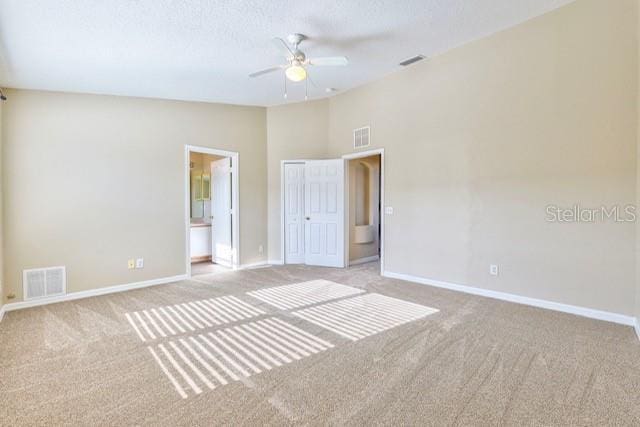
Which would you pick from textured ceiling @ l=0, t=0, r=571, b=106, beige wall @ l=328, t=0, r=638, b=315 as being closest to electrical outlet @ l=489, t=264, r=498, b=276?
beige wall @ l=328, t=0, r=638, b=315

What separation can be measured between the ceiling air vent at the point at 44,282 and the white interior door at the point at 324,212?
3.79 m

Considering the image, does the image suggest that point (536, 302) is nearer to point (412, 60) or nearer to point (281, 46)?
point (412, 60)

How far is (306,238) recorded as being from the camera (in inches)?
247

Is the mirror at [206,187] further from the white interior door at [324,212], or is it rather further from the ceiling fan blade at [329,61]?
the ceiling fan blade at [329,61]

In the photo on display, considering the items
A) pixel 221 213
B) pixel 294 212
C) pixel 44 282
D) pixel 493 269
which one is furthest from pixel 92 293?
pixel 493 269

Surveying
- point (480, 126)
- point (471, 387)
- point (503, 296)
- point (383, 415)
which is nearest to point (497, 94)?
point (480, 126)

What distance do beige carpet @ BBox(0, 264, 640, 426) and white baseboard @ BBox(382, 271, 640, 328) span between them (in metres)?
0.12

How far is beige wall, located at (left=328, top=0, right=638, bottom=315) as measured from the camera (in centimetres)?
Result: 316

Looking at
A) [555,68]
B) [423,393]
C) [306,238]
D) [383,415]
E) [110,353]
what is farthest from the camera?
[306,238]

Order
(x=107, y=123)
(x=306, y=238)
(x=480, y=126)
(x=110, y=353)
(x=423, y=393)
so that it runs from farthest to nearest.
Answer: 1. (x=306, y=238)
2. (x=107, y=123)
3. (x=480, y=126)
4. (x=110, y=353)
5. (x=423, y=393)

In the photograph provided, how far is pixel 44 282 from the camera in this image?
4094 millimetres

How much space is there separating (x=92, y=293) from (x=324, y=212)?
3862mm

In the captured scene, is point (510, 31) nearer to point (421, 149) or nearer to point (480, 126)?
point (480, 126)

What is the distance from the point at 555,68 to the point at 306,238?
14.8 feet
